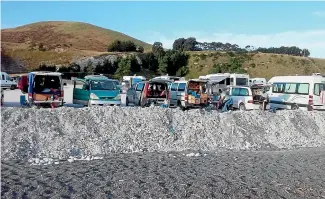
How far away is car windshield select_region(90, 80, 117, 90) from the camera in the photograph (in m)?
20.3

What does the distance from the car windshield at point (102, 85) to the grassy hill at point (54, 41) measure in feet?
152

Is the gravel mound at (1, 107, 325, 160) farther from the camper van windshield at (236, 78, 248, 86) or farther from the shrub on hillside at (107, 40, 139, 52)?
the shrub on hillside at (107, 40, 139, 52)

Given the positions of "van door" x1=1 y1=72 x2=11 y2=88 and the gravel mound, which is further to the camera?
"van door" x1=1 y1=72 x2=11 y2=88

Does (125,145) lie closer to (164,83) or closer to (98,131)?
(98,131)

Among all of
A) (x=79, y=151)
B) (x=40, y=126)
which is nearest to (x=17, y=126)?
(x=40, y=126)

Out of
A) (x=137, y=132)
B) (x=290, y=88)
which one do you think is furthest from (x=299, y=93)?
(x=137, y=132)

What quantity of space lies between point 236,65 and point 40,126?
5540 centimetres

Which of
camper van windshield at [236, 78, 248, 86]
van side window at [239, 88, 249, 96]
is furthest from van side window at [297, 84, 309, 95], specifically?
camper van windshield at [236, 78, 248, 86]

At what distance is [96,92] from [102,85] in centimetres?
88

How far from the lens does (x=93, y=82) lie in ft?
67.2

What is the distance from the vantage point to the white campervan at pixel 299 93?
2338 cm

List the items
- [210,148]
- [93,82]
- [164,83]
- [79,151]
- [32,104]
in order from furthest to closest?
[164,83] < [93,82] < [32,104] < [210,148] < [79,151]

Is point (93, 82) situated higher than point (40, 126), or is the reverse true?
point (93, 82)

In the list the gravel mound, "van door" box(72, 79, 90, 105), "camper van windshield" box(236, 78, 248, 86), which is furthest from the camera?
"camper van windshield" box(236, 78, 248, 86)
